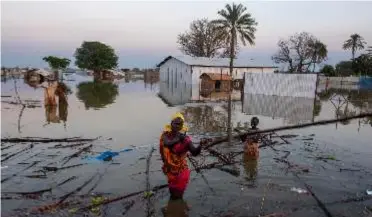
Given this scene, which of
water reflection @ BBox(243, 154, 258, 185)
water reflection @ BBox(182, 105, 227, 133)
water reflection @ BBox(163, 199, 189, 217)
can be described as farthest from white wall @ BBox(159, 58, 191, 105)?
water reflection @ BBox(163, 199, 189, 217)

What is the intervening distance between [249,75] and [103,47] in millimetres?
61788

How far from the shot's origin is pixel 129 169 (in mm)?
9977

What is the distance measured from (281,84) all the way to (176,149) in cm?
3191

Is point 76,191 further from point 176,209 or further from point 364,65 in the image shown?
point 364,65

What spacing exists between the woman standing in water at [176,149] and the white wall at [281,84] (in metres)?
29.1

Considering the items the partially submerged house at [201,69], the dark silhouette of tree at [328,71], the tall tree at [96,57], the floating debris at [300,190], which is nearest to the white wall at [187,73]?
the partially submerged house at [201,69]

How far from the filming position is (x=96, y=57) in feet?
302

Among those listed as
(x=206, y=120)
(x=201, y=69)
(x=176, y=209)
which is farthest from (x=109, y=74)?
(x=176, y=209)

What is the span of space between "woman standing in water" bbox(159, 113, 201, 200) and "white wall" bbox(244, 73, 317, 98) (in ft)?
95.4

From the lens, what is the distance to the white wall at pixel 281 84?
34.3 meters

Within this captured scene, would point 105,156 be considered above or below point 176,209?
A: above

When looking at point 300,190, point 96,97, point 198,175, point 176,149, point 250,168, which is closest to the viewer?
point 176,149

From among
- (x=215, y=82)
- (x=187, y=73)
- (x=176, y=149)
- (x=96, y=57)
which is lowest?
(x=176, y=149)

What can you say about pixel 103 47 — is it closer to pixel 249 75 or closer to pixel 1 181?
pixel 249 75
